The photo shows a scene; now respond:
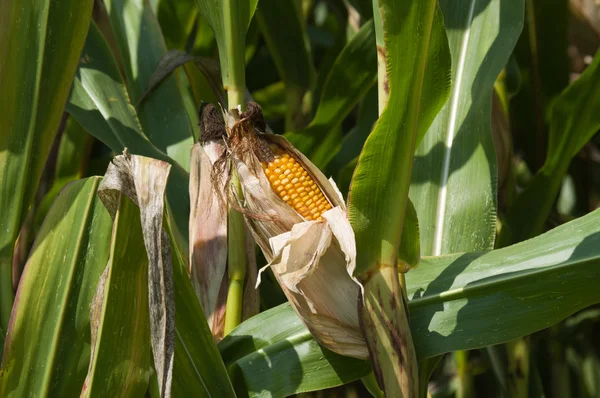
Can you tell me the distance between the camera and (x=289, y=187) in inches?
23.8

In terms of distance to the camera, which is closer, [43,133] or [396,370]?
[396,370]

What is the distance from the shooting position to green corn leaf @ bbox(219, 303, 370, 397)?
649 millimetres

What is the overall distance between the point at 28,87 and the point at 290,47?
58 cm

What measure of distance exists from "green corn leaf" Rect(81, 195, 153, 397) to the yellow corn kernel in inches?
4.6

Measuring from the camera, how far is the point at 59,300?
64cm

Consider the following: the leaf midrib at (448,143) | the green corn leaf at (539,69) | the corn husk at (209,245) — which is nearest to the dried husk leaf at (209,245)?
the corn husk at (209,245)

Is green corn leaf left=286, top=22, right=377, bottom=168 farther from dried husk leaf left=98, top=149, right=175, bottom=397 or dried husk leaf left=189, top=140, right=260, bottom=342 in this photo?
dried husk leaf left=98, top=149, right=175, bottom=397

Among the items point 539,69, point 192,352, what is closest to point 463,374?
point 539,69

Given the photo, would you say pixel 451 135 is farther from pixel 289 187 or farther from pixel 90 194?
pixel 90 194

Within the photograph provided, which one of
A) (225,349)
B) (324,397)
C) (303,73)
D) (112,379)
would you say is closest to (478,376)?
(324,397)

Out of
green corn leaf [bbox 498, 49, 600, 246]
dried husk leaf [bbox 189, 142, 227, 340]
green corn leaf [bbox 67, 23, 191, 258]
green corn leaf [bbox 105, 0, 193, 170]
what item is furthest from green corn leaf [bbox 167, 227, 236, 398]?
green corn leaf [bbox 498, 49, 600, 246]

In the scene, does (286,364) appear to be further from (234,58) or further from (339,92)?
(339,92)

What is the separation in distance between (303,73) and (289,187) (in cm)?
63

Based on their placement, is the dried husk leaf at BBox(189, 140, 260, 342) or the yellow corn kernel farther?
the dried husk leaf at BBox(189, 140, 260, 342)
